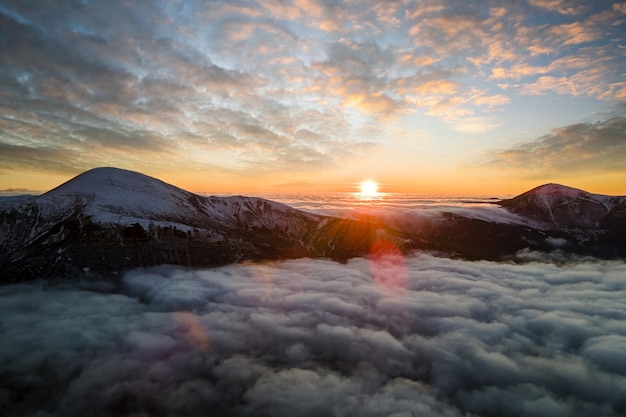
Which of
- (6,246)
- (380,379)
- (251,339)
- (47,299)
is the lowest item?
(380,379)

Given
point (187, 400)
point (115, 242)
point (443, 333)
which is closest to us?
point (187, 400)

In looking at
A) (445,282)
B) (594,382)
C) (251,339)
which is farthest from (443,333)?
(251,339)

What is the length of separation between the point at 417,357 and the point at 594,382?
51.6m

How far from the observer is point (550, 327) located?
133 metres

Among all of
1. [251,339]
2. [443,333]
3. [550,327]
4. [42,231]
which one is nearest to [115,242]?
[42,231]

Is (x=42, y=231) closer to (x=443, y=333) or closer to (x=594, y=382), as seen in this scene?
(x=443, y=333)

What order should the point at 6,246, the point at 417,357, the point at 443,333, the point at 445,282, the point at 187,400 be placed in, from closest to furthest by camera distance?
the point at 187,400 → the point at 417,357 → the point at 443,333 → the point at 6,246 → the point at 445,282

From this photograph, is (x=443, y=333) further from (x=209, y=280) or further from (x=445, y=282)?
(x=209, y=280)

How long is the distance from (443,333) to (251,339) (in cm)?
7436

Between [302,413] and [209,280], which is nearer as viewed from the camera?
[302,413]

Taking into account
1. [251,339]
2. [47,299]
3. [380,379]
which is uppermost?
[47,299]

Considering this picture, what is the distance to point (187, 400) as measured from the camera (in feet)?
330

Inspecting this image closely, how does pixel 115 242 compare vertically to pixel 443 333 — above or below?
above

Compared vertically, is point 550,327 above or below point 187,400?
above
